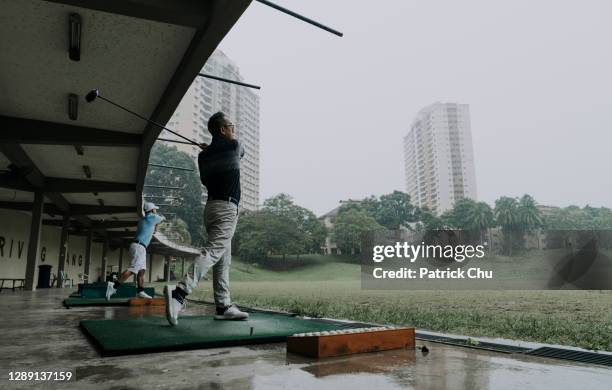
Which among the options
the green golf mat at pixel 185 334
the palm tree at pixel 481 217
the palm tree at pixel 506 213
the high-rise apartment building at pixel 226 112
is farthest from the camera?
the high-rise apartment building at pixel 226 112

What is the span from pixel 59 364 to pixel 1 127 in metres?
8.55

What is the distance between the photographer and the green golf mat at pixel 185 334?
220cm

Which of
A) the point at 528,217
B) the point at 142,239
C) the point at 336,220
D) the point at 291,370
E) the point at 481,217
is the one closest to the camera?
Result: the point at 291,370

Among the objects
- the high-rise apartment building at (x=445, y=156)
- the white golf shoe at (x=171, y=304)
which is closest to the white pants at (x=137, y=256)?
the white golf shoe at (x=171, y=304)

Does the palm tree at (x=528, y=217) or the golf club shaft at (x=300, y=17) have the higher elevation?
the palm tree at (x=528, y=217)

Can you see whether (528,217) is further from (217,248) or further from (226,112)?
(217,248)

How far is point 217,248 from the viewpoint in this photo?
10.6ft

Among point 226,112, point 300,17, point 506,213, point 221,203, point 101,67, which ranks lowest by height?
point 221,203

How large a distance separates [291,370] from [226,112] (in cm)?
11278

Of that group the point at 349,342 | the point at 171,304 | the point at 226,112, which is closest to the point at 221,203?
the point at 171,304

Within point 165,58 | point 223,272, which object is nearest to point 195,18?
point 165,58

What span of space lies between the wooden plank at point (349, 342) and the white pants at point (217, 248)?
3.75ft

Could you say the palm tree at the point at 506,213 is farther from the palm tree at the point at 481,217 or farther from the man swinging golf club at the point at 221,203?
the man swinging golf club at the point at 221,203

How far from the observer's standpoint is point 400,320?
429 cm
